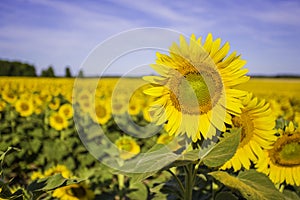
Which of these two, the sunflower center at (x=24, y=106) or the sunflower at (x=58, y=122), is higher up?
the sunflower center at (x=24, y=106)

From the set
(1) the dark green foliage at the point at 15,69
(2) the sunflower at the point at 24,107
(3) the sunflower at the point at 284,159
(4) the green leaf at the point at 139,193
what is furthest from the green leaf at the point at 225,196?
(1) the dark green foliage at the point at 15,69

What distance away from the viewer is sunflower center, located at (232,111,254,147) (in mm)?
1477

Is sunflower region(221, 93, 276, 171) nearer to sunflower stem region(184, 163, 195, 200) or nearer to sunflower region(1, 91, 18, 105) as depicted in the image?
sunflower stem region(184, 163, 195, 200)

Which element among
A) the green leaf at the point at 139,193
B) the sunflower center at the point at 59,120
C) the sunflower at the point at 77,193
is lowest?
the sunflower at the point at 77,193

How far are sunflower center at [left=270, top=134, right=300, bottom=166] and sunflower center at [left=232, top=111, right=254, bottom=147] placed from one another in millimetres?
Result: 185

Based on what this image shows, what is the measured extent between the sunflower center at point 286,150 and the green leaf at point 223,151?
43cm

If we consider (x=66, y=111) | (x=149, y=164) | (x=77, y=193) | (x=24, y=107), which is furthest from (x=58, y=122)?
(x=149, y=164)

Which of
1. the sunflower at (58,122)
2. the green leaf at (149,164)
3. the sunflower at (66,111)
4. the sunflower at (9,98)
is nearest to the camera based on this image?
the green leaf at (149,164)

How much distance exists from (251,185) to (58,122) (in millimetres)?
5472

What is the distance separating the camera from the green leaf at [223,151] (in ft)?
4.08

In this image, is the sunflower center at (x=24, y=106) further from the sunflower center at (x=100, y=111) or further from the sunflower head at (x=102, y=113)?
the sunflower center at (x=100, y=111)

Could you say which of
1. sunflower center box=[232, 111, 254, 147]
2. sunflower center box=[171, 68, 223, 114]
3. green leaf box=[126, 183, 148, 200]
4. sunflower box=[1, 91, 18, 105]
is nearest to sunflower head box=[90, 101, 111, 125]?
sunflower box=[1, 91, 18, 105]

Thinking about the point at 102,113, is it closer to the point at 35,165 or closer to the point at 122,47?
the point at 35,165

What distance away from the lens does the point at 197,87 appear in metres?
1.31
